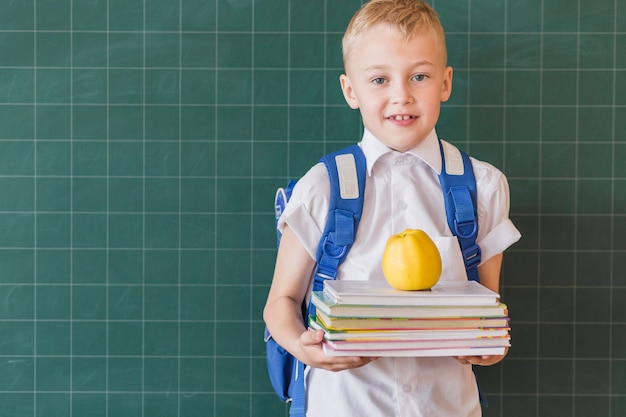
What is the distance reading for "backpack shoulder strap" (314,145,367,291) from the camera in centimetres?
140

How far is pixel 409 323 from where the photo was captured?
1.20 meters

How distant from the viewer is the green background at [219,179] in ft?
6.44

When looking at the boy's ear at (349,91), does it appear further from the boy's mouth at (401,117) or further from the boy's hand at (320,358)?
the boy's hand at (320,358)

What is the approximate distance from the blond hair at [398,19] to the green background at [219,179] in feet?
1.76

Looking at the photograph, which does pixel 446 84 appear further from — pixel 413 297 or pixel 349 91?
pixel 413 297

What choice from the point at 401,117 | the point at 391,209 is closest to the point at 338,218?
the point at 391,209

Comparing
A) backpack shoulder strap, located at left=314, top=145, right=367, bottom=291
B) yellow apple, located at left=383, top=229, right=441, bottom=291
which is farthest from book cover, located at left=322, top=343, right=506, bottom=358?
backpack shoulder strap, located at left=314, top=145, right=367, bottom=291

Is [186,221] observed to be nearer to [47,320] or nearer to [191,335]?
[191,335]

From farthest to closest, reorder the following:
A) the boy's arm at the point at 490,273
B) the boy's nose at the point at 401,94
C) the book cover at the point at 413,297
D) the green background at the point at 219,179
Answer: the green background at the point at 219,179, the boy's arm at the point at 490,273, the boy's nose at the point at 401,94, the book cover at the point at 413,297

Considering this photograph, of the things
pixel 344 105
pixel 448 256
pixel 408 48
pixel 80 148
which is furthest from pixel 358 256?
pixel 80 148

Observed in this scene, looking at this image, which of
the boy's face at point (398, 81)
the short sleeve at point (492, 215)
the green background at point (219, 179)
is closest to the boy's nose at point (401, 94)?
the boy's face at point (398, 81)

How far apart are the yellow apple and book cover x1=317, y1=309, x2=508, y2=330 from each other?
0.06 metres

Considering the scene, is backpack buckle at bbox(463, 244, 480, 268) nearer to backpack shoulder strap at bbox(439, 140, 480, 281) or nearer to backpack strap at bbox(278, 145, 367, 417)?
backpack shoulder strap at bbox(439, 140, 480, 281)

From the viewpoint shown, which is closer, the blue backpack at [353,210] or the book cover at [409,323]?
the book cover at [409,323]
